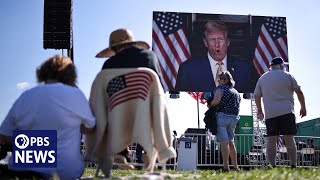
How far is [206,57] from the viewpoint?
16.9 metres

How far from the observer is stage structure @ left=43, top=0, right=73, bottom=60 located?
985 centimetres

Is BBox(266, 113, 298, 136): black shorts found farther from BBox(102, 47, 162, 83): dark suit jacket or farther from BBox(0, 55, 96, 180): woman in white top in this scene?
BBox(0, 55, 96, 180): woman in white top

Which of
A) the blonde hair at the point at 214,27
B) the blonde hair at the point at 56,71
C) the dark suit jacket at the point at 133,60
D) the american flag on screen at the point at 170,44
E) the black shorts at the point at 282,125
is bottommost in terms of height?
the black shorts at the point at 282,125

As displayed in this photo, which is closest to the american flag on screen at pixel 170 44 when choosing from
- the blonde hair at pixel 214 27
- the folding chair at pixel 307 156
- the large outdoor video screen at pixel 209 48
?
the large outdoor video screen at pixel 209 48

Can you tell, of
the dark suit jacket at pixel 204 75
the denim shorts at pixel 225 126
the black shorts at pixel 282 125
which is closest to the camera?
the black shorts at pixel 282 125

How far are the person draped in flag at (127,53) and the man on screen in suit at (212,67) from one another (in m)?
12.6

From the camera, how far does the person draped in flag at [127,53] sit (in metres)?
3.61

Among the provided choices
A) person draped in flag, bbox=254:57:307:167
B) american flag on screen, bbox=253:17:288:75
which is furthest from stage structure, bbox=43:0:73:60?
american flag on screen, bbox=253:17:288:75

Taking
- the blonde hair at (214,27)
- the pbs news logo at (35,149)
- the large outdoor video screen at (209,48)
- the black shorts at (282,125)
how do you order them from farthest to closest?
the blonde hair at (214,27) → the large outdoor video screen at (209,48) → the black shorts at (282,125) → the pbs news logo at (35,149)

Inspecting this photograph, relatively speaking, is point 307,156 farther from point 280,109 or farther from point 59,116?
point 59,116

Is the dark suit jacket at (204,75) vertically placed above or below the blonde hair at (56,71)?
above

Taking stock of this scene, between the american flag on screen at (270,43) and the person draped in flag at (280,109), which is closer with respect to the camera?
the person draped in flag at (280,109)

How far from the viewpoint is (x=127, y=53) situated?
12.1ft

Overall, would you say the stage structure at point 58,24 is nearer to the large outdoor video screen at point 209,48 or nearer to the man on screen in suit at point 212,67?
the large outdoor video screen at point 209,48
